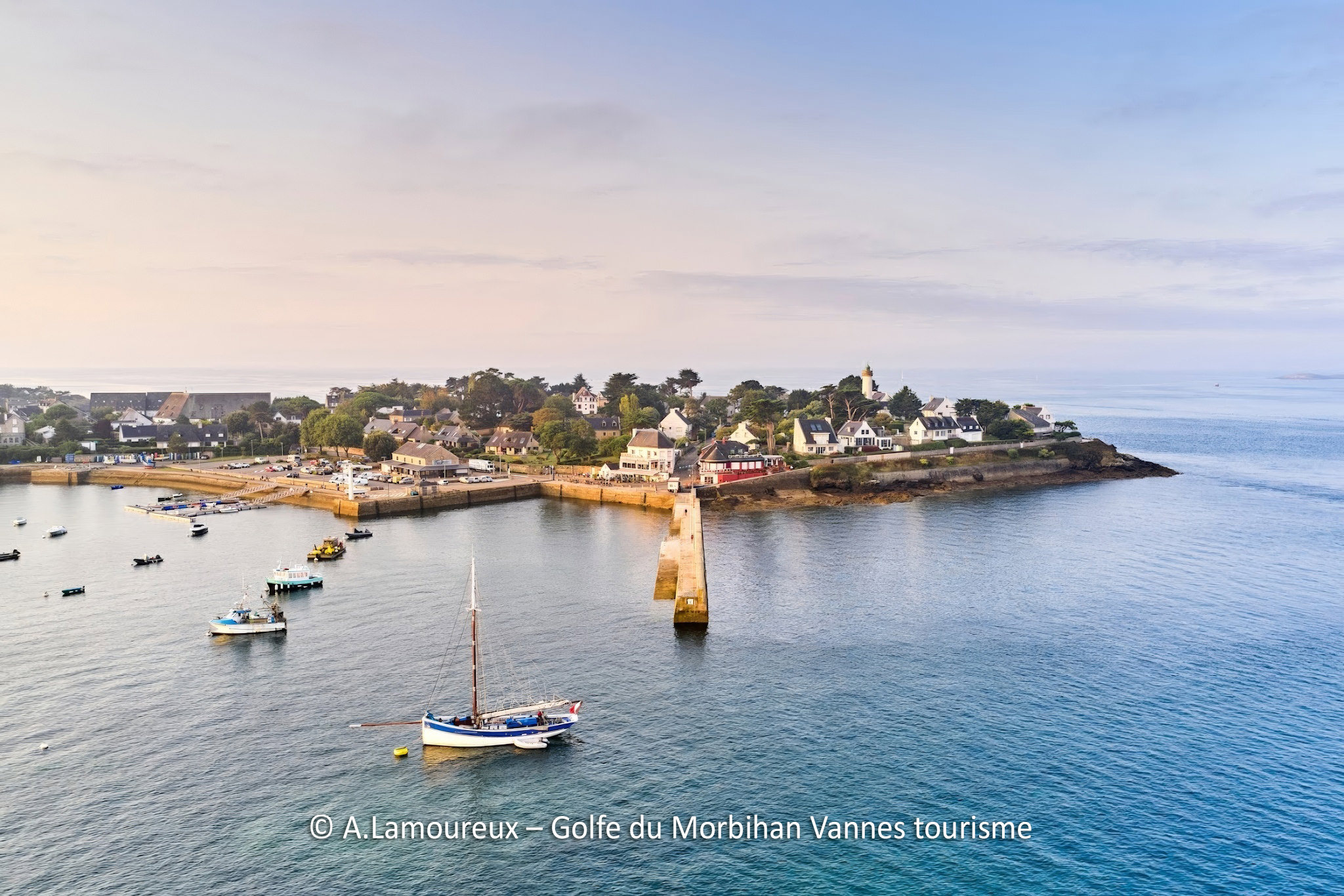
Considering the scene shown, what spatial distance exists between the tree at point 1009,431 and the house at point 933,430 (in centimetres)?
531

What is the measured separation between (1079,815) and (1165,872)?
9.84 feet

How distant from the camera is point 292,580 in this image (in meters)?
53.4

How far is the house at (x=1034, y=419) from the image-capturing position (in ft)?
412

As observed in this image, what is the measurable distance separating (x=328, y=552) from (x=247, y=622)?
18.2 meters

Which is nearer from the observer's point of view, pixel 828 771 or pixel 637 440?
pixel 828 771

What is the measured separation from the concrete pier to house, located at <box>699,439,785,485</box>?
15.2 meters

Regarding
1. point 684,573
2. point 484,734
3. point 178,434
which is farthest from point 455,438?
point 484,734

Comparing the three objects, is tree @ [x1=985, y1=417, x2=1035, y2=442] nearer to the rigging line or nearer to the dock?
the dock

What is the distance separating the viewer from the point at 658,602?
4984cm

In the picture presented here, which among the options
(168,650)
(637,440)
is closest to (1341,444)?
(637,440)

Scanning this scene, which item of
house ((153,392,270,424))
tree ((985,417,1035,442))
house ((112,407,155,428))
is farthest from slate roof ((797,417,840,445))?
house ((112,407,155,428))

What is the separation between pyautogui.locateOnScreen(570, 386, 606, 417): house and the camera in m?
172

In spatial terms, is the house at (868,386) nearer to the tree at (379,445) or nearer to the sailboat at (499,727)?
the tree at (379,445)

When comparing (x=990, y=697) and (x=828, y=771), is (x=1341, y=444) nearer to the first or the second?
(x=990, y=697)
